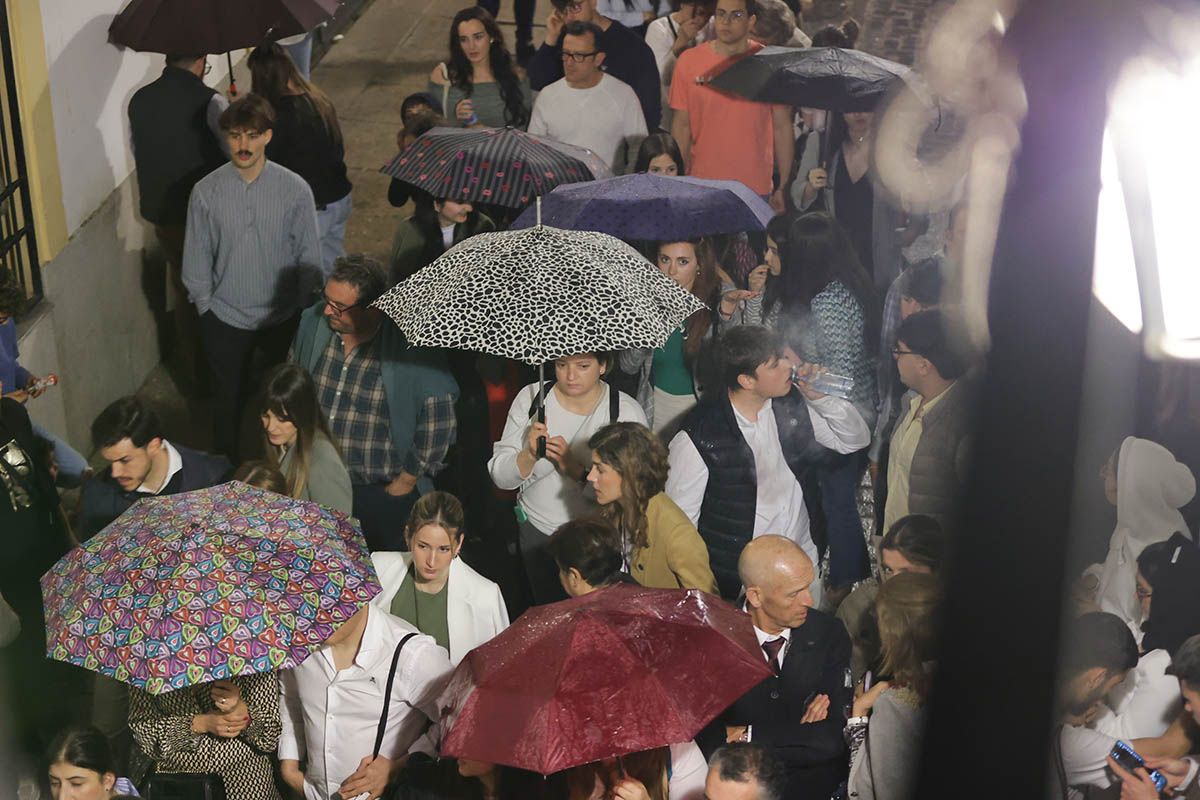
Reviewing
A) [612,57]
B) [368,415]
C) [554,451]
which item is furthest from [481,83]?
[554,451]

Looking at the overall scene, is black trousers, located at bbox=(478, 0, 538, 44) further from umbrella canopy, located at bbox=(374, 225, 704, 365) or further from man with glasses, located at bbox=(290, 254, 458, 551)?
umbrella canopy, located at bbox=(374, 225, 704, 365)

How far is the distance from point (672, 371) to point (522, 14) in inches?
268

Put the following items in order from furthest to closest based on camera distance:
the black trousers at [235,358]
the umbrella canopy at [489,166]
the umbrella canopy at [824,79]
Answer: the umbrella canopy at [824,79], the black trousers at [235,358], the umbrella canopy at [489,166]

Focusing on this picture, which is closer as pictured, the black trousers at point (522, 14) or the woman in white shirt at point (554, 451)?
the woman in white shirt at point (554, 451)

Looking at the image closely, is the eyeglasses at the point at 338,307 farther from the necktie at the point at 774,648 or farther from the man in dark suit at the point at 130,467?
the necktie at the point at 774,648

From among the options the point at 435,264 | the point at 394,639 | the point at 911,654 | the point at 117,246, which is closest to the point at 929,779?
the point at 911,654

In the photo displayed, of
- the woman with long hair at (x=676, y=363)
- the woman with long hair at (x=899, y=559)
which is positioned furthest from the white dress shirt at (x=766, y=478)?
the woman with long hair at (x=676, y=363)

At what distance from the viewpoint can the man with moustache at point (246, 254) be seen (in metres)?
7.86

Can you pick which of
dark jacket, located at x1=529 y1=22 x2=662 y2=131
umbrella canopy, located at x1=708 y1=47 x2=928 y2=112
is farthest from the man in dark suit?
dark jacket, located at x1=529 y1=22 x2=662 y2=131

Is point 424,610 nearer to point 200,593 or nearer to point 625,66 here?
point 200,593

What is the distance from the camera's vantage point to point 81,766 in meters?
4.84

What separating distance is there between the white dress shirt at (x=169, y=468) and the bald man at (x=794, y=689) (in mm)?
2219

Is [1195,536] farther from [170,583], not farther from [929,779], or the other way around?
[170,583]

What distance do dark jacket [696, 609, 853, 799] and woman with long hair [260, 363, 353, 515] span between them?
184 centimetres
